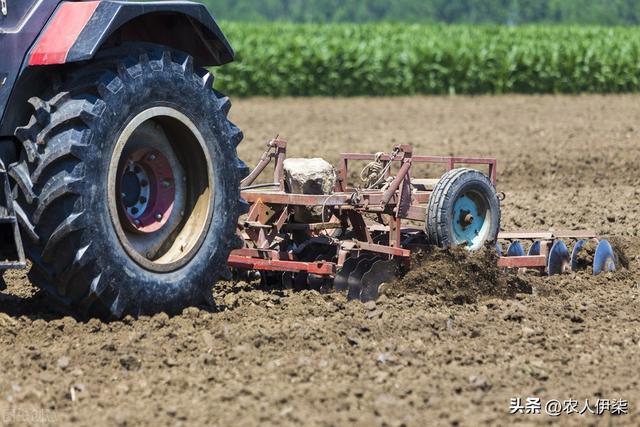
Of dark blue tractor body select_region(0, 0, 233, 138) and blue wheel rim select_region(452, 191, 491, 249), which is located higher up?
dark blue tractor body select_region(0, 0, 233, 138)

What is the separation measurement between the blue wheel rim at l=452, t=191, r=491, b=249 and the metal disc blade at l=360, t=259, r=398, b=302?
1.74 ft

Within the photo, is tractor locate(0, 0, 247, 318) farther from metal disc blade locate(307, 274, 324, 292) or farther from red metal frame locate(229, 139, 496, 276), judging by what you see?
metal disc blade locate(307, 274, 324, 292)

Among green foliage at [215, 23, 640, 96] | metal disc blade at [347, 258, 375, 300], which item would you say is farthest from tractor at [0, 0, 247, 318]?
green foliage at [215, 23, 640, 96]

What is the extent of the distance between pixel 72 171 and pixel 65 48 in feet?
1.82

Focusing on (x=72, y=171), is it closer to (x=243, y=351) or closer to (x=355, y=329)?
(x=243, y=351)

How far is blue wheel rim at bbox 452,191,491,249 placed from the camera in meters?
6.96

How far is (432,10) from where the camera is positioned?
77062 millimetres

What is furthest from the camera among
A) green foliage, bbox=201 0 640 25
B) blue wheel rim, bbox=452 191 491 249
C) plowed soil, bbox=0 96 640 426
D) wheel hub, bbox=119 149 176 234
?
green foliage, bbox=201 0 640 25

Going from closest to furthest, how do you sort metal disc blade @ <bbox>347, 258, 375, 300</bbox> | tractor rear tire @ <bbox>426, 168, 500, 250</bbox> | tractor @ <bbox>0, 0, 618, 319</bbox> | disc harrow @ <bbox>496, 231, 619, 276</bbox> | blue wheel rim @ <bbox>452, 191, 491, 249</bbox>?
tractor @ <bbox>0, 0, 618, 319</bbox>
metal disc blade @ <bbox>347, 258, 375, 300</bbox>
tractor rear tire @ <bbox>426, 168, 500, 250</bbox>
blue wheel rim @ <bbox>452, 191, 491, 249</bbox>
disc harrow @ <bbox>496, 231, 619, 276</bbox>

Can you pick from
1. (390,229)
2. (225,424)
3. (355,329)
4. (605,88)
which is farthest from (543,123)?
(225,424)

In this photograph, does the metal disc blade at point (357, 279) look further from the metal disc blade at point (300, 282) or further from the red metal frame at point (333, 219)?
the metal disc blade at point (300, 282)

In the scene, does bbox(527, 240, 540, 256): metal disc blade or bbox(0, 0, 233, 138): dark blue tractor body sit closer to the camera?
bbox(0, 0, 233, 138): dark blue tractor body

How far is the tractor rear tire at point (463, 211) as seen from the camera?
678 centimetres

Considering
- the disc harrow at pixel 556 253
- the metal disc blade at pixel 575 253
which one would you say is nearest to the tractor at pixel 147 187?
the disc harrow at pixel 556 253
